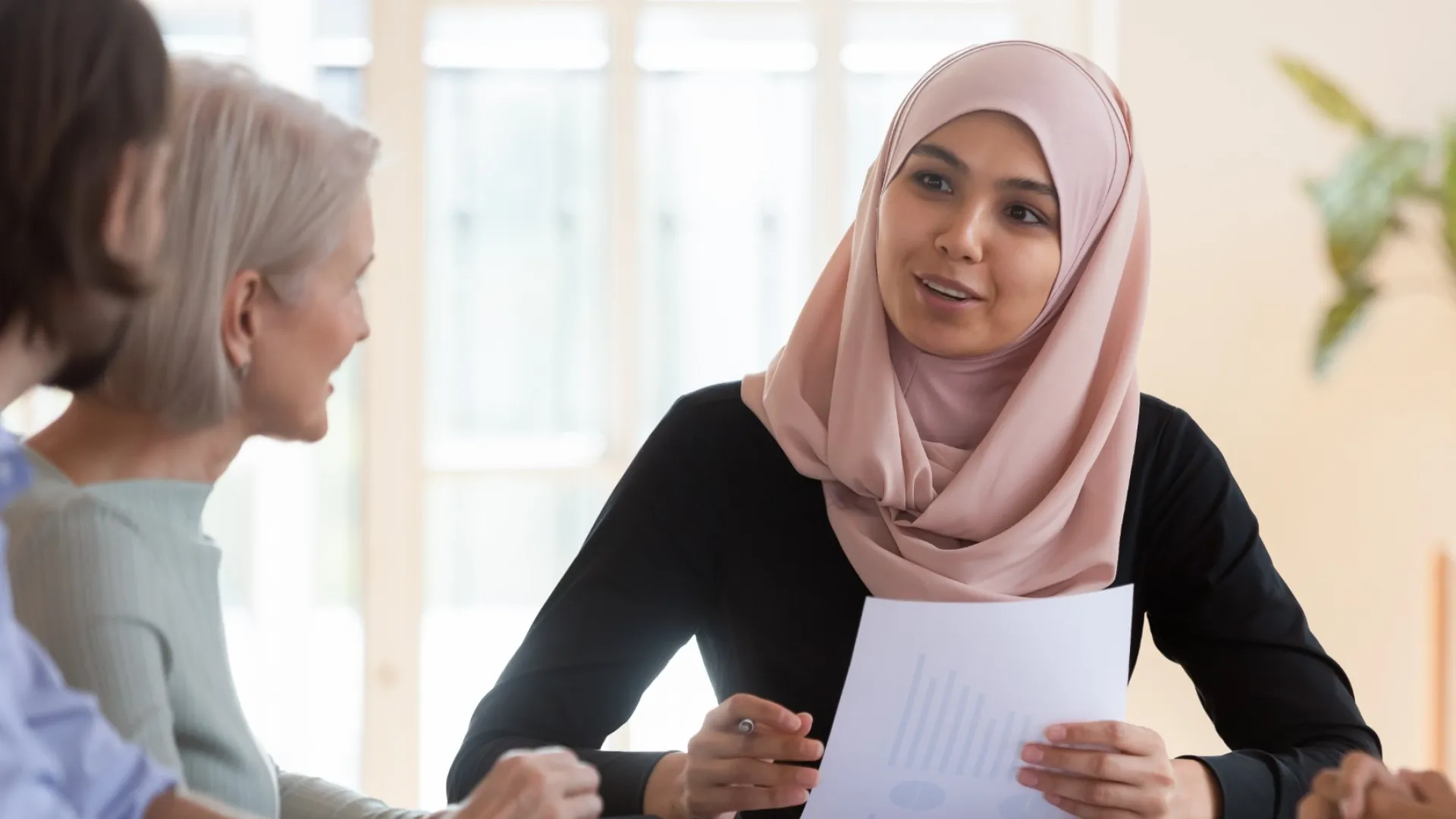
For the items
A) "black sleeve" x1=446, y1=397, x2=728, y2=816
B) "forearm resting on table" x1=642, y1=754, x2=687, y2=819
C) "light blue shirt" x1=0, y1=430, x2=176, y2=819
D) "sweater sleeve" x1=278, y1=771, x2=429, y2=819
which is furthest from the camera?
"black sleeve" x1=446, y1=397, x2=728, y2=816

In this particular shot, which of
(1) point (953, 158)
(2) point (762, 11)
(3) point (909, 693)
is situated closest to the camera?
(3) point (909, 693)

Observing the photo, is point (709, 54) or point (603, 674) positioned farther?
point (709, 54)

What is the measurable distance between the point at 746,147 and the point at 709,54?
0.75 feet

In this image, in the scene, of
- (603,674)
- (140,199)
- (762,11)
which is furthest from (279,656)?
(140,199)

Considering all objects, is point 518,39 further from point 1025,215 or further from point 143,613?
point 143,613

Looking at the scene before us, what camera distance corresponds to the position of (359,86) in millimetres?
3148

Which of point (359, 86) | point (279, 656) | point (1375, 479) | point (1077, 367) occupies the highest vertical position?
point (359, 86)

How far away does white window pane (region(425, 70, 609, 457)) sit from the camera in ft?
10.4

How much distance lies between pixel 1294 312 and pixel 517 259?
5.69ft

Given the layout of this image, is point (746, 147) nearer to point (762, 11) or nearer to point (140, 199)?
point (762, 11)

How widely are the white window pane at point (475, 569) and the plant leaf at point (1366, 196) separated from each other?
1641mm

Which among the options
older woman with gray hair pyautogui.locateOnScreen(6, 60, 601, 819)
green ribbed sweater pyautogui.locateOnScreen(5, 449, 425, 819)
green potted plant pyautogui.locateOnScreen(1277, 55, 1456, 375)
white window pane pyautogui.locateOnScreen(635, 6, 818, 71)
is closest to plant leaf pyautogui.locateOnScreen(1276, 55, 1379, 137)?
green potted plant pyautogui.locateOnScreen(1277, 55, 1456, 375)

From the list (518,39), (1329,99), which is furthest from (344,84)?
(1329,99)

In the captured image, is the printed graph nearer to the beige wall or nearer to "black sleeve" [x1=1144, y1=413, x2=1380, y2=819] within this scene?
"black sleeve" [x1=1144, y1=413, x2=1380, y2=819]
